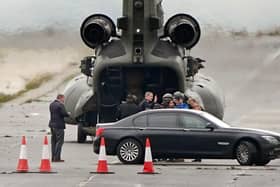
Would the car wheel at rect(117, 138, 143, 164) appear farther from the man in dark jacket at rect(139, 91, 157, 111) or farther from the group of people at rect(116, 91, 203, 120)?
the man in dark jacket at rect(139, 91, 157, 111)

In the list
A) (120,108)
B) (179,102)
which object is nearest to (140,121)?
(179,102)

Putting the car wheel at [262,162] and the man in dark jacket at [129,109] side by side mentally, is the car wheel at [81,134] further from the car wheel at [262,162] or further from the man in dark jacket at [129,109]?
the car wheel at [262,162]

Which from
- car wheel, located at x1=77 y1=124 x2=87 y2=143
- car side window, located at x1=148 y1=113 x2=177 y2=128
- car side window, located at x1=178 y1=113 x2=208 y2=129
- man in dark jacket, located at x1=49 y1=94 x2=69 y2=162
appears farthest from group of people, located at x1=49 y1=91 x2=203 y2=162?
car wheel, located at x1=77 y1=124 x2=87 y2=143

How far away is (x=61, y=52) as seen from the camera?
150ft

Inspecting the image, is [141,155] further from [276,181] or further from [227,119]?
[227,119]

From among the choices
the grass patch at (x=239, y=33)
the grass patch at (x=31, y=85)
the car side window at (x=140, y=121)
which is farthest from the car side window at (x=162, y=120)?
the grass patch at (x=31, y=85)

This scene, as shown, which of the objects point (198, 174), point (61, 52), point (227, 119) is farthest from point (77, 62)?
point (198, 174)

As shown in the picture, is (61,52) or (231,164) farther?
(61,52)

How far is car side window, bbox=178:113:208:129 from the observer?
93.5 feet

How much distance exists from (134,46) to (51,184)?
557 inches

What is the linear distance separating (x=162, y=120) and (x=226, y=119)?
23.1 m

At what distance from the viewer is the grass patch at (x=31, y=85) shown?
5281cm

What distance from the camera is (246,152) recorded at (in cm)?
2780

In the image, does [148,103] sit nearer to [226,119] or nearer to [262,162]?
[262,162]
